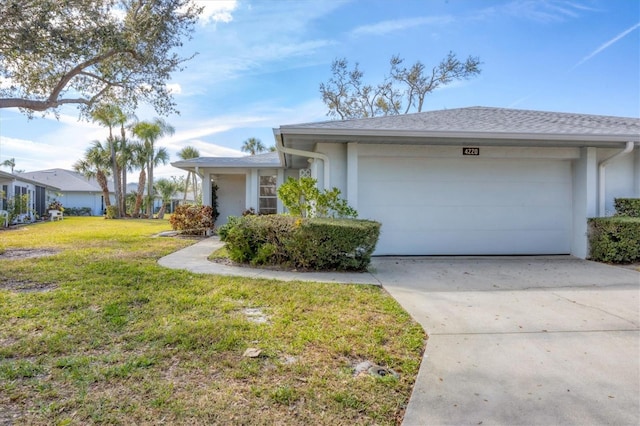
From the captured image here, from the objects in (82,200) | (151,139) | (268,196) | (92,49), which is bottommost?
(268,196)

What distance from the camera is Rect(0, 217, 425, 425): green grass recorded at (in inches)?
85.3

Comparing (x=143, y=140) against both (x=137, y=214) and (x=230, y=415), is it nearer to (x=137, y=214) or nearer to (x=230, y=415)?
(x=137, y=214)

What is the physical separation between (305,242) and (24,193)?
25954 mm

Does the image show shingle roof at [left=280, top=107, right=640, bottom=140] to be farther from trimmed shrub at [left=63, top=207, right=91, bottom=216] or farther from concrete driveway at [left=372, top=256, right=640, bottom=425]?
trimmed shrub at [left=63, top=207, right=91, bottom=216]

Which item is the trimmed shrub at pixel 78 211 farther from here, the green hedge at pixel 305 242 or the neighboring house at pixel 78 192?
the green hedge at pixel 305 242

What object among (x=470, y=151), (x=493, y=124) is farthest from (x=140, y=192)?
(x=493, y=124)

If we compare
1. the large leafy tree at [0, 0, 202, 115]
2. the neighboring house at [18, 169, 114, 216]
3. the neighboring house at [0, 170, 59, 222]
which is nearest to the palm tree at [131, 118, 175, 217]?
the neighboring house at [0, 170, 59, 222]

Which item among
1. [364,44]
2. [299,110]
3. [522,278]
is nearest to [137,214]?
[299,110]

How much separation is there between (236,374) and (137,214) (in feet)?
94.2

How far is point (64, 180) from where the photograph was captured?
1464 inches

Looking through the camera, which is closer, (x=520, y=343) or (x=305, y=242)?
(x=520, y=343)

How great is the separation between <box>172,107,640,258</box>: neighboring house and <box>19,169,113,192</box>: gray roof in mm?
36505

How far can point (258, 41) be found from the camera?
34.6ft

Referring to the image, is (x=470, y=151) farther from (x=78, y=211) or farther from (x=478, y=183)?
(x=78, y=211)
